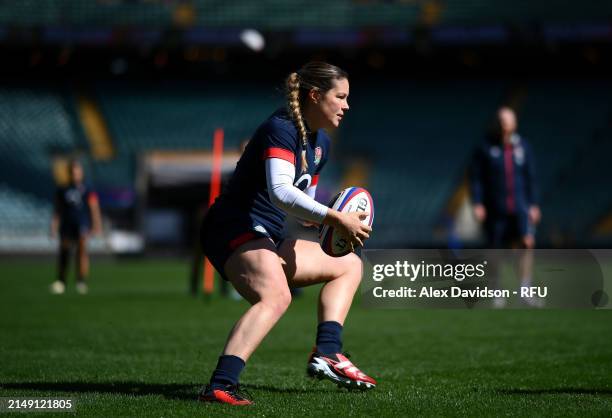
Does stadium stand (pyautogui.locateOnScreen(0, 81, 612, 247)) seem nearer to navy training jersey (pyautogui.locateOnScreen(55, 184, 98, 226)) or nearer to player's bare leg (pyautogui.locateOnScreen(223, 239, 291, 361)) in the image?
navy training jersey (pyautogui.locateOnScreen(55, 184, 98, 226))

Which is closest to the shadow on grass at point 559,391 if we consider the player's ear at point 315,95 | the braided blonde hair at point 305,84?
the braided blonde hair at point 305,84

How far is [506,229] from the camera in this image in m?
10.4

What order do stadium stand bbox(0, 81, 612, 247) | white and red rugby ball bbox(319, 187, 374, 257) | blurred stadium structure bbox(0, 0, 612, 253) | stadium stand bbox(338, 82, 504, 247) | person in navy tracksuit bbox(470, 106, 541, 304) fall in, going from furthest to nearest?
blurred stadium structure bbox(0, 0, 612, 253) → stadium stand bbox(0, 81, 612, 247) → stadium stand bbox(338, 82, 504, 247) → person in navy tracksuit bbox(470, 106, 541, 304) → white and red rugby ball bbox(319, 187, 374, 257)

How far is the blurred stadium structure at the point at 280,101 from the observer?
28688 mm

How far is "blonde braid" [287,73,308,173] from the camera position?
4.41 meters

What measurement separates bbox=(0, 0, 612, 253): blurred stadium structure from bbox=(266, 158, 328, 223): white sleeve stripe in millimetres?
23217

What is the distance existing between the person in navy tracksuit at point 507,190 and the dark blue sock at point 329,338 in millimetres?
5780

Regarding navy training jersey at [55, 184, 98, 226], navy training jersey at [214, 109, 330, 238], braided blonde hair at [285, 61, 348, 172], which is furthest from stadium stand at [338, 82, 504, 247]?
braided blonde hair at [285, 61, 348, 172]

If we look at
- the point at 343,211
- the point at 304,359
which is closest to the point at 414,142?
Result: the point at 304,359

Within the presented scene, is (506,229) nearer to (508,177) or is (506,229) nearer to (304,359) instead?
(508,177)

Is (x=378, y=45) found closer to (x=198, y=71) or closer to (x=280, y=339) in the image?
(x=198, y=71)

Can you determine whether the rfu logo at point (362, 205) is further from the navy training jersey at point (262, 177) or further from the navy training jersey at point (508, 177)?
the navy training jersey at point (508, 177)

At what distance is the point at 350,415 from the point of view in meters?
4.05

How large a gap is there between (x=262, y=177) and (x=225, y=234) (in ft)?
1.14
